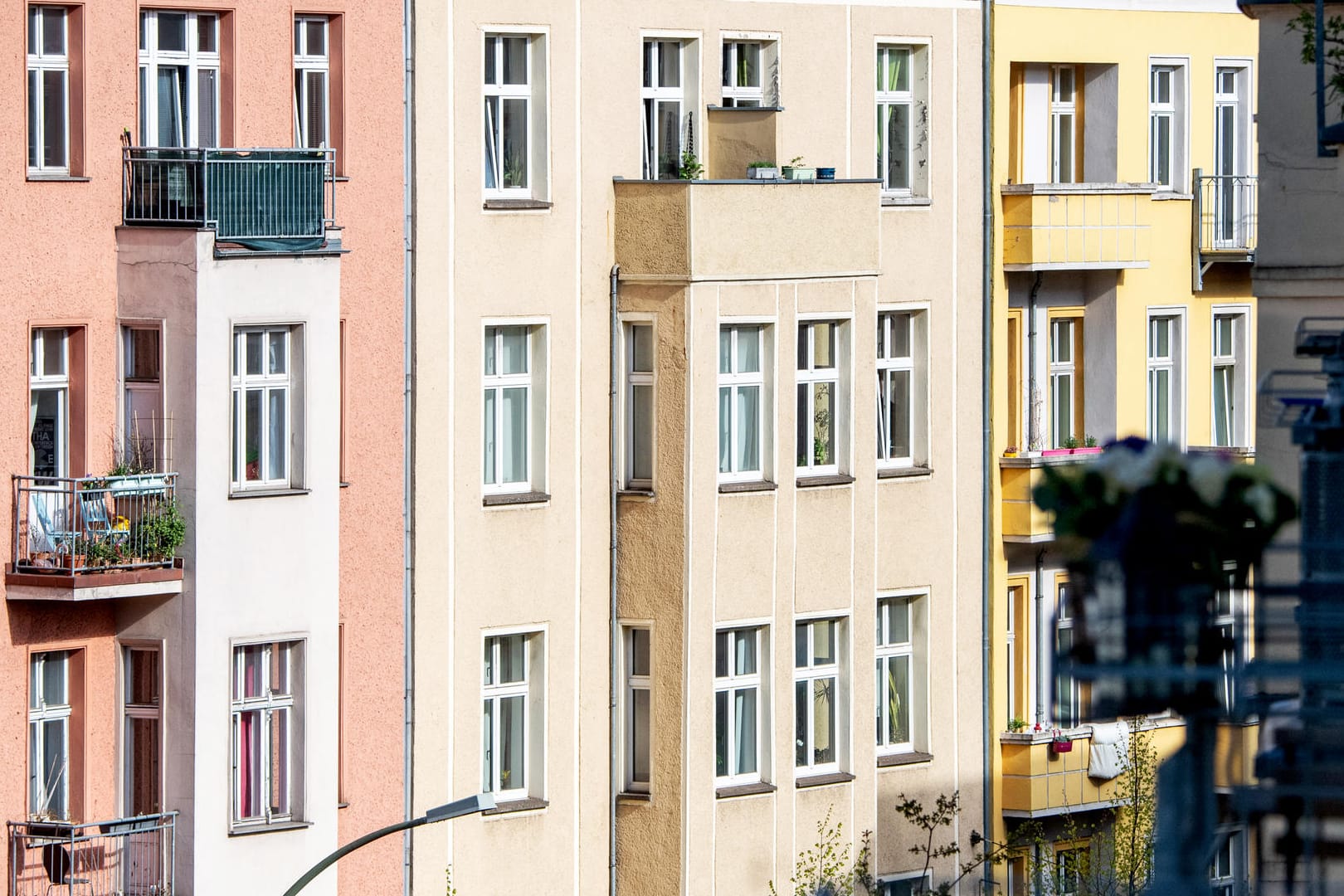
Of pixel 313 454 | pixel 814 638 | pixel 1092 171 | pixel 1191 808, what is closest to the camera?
pixel 1191 808

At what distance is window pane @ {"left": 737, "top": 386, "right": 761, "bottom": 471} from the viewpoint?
3269cm

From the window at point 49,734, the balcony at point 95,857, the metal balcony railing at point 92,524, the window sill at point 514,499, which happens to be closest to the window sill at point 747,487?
the window sill at point 514,499

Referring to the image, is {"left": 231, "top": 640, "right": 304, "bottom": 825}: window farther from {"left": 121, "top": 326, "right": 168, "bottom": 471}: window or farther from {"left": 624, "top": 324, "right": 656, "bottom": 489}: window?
{"left": 624, "top": 324, "right": 656, "bottom": 489}: window

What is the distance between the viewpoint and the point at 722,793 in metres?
32.4

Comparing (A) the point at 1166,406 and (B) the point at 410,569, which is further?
(A) the point at 1166,406

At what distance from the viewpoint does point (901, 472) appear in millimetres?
35031

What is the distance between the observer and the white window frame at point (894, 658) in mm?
35094

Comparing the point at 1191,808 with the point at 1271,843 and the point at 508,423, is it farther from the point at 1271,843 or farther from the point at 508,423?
the point at 508,423

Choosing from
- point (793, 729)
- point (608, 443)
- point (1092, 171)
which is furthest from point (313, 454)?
point (1092, 171)

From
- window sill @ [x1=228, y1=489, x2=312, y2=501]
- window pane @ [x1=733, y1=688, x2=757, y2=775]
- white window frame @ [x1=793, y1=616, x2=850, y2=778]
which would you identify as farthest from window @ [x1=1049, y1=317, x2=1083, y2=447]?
window sill @ [x1=228, y1=489, x2=312, y2=501]

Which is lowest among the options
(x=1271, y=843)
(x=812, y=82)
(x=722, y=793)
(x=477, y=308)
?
(x=722, y=793)

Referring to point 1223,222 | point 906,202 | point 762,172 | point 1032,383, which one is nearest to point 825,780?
point 1032,383

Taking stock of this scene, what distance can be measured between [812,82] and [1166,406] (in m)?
7.39

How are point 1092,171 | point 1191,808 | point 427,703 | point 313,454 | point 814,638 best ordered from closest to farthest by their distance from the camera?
point 1191,808
point 313,454
point 427,703
point 814,638
point 1092,171
